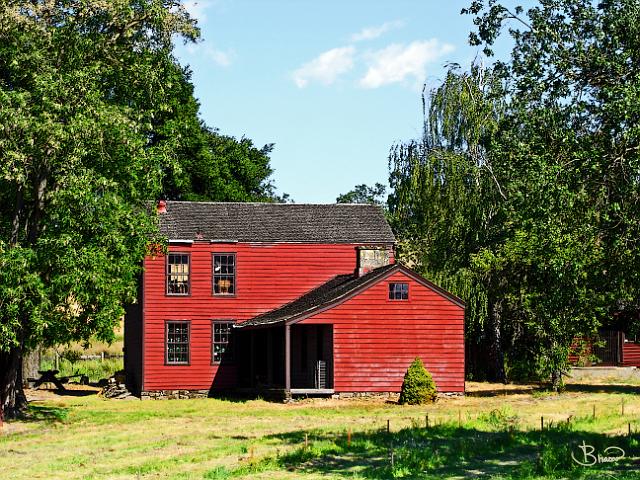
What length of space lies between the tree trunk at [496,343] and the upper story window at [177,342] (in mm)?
13996

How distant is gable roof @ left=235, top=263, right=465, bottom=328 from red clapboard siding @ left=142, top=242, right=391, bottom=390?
0.61 m

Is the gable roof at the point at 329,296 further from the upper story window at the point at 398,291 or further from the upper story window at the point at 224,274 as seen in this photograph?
the upper story window at the point at 224,274

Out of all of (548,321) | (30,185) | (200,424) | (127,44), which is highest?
(127,44)

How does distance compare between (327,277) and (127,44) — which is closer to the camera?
(127,44)

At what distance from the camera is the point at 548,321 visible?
41.8m

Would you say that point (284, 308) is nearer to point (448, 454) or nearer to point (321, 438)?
point (321, 438)

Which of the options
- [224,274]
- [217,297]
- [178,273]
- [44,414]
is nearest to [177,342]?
[217,297]

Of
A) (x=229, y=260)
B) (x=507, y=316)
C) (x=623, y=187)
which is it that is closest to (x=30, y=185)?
(x=229, y=260)

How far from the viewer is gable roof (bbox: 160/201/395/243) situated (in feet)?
145

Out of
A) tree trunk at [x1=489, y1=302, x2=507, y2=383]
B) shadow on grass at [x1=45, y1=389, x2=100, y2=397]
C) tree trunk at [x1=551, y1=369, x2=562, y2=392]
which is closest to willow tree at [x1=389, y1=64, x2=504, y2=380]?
tree trunk at [x1=489, y1=302, x2=507, y2=383]

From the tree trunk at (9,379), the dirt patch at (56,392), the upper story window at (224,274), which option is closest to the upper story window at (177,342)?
the upper story window at (224,274)

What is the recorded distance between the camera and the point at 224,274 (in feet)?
145

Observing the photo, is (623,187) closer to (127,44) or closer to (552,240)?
(552,240)

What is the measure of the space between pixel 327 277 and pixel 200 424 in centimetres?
1387
